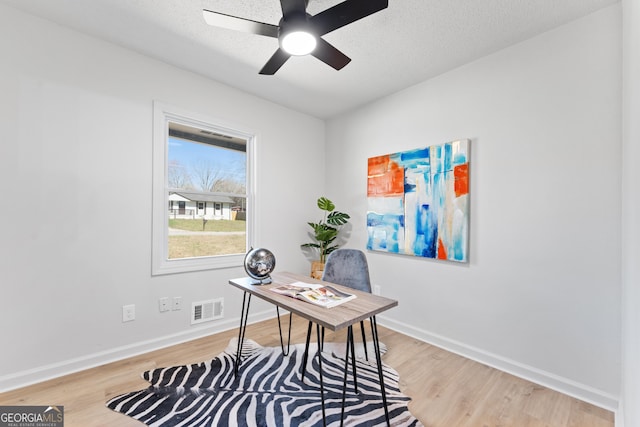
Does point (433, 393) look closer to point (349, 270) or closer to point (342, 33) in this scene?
point (349, 270)

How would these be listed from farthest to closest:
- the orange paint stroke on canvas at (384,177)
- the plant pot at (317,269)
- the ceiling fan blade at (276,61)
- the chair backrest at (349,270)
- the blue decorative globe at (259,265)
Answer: the plant pot at (317,269)
the orange paint stroke on canvas at (384,177)
the chair backrest at (349,270)
the blue decorative globe at (259,265)
the ceiling fan blade at (276,61)

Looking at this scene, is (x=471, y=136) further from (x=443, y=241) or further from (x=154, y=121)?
(x=154, y=121)

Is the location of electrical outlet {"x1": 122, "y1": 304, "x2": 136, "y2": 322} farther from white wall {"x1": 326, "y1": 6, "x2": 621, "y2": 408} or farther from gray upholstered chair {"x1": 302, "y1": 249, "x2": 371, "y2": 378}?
white wall {"x1": 326, "y1": 6, "x2": 621, "y2": 408}

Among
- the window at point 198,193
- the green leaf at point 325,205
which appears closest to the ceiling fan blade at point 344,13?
the window at point 198,193

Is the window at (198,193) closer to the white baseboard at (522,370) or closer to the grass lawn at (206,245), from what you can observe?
the grass lawn at (206,245)

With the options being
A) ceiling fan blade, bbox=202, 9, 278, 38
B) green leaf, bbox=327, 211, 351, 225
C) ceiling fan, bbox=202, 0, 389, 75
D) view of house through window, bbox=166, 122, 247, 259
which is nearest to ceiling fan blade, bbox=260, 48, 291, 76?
ceiling fan, bbox=202, 0, 389, 75

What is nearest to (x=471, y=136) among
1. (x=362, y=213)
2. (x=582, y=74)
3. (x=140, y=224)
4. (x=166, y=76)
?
(x=582, y=74)

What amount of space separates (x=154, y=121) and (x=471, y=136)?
9.43 ft

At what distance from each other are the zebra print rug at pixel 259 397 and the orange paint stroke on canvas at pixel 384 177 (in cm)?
171

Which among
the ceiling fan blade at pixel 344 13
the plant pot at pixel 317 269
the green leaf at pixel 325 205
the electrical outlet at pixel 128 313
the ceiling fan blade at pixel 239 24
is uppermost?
the ceiling fan blade at pixel 239 24

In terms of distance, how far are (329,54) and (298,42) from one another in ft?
0.81

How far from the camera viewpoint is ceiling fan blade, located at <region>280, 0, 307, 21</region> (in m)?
1.49

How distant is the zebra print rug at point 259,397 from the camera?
161 centimetres

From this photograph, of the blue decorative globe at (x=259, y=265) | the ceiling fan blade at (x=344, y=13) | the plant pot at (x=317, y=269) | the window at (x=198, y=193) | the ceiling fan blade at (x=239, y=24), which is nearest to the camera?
the ceiling fan blade at (x=344, y=13)
